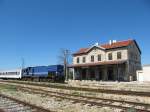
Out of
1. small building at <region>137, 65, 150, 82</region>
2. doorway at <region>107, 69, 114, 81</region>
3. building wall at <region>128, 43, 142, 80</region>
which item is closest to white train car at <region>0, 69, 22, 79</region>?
doorway at <region>107, 69, 114, 81</region>

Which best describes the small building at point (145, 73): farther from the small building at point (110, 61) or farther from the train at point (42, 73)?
the train at point (42, 73)

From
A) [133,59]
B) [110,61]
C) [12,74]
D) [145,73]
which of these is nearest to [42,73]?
[110,61]

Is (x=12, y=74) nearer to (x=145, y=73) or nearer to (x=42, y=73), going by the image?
(x=42, y=73)

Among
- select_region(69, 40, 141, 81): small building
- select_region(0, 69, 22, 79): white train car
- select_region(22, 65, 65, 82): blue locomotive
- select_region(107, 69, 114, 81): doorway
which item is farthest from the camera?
select_region(0, 69, 22, 79): white train car

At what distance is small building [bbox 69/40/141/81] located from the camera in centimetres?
4209

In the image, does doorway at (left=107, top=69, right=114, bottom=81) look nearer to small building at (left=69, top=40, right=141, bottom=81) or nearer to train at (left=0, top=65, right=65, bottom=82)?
small building at (left=69, top=40, right=141, bottom=81)

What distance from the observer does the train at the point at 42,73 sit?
1540 inches

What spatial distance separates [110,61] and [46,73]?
12791mm

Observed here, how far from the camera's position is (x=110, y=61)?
44.0 metres

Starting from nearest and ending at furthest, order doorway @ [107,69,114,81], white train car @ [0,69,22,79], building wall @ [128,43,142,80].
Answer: building wall @ [128,43,142,80] → doorway @ [107,69,114,81] → white train car @ [0,69,22,79]

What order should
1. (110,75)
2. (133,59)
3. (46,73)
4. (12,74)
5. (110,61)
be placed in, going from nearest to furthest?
(46,73) < (110,61) < (110,75) < (133,59) < (12,74)

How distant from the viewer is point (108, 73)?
44.6 meters

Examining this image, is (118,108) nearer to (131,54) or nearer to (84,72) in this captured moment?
(131,54)

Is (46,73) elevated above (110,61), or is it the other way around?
(110,61)
